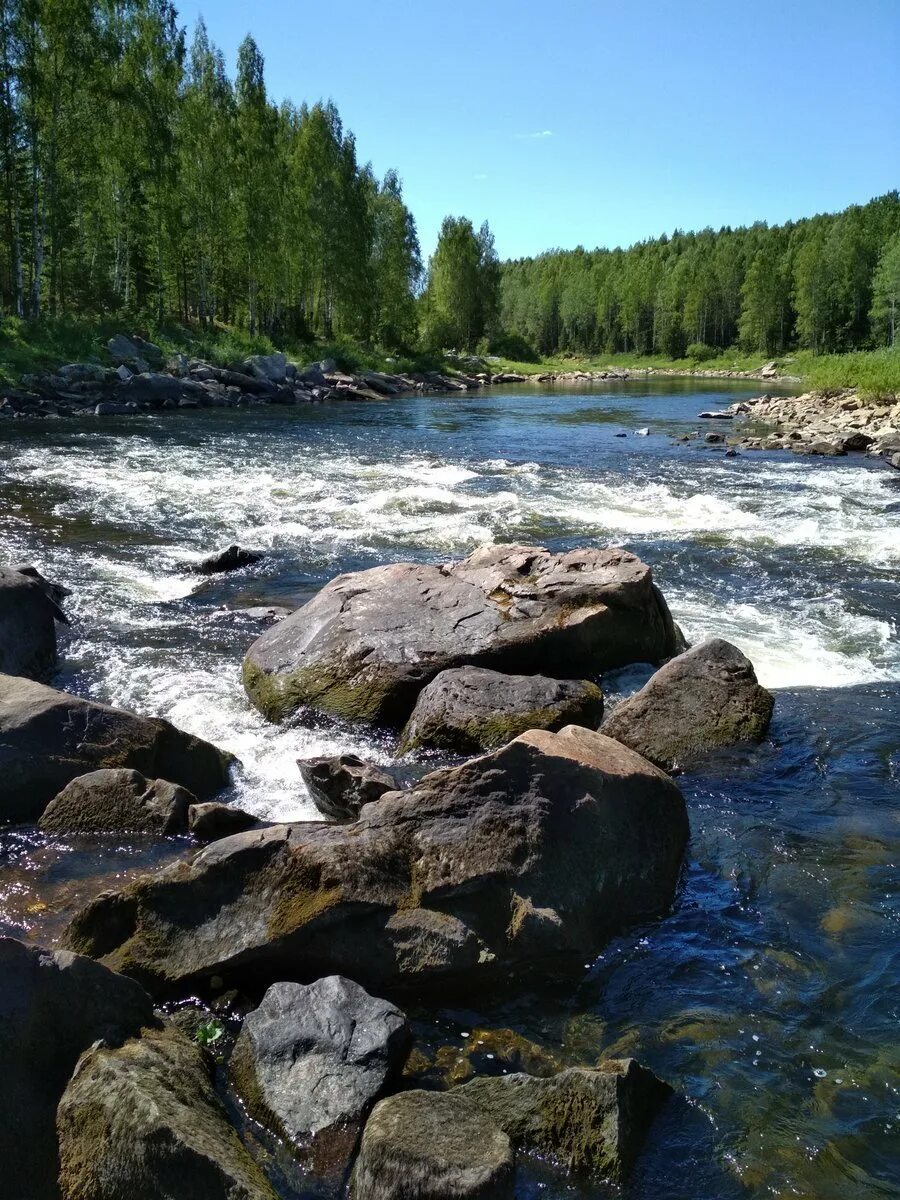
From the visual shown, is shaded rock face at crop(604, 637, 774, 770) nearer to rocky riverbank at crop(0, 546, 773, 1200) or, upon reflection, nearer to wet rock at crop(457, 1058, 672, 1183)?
rocky riverbank at crop(0, 546, 773, 1200)

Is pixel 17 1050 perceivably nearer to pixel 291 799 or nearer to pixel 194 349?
pixel 291 799

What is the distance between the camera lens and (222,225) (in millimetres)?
62094

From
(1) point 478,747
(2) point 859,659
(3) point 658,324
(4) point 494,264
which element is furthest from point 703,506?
(3) point 658,324

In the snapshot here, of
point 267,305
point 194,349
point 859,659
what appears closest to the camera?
point 859,659

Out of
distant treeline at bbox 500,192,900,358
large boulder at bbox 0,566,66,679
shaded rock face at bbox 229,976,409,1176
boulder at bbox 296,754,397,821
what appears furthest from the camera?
distant treeline at bbox 500,192,900,358

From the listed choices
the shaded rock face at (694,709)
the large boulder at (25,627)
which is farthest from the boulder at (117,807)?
the shaded rock face at (694,709)

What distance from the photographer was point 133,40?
62344 mm

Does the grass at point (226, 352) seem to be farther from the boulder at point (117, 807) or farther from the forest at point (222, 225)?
the boulder at point (117, 807)

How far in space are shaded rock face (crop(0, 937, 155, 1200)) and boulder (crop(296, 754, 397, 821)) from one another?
2.85 m

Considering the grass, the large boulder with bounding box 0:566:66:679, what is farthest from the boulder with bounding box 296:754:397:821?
the grass

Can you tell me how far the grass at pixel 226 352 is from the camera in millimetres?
42594

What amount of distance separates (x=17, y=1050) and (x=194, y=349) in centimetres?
5416

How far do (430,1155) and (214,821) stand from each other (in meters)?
3.96

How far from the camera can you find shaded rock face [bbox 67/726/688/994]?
5730 millimetres
